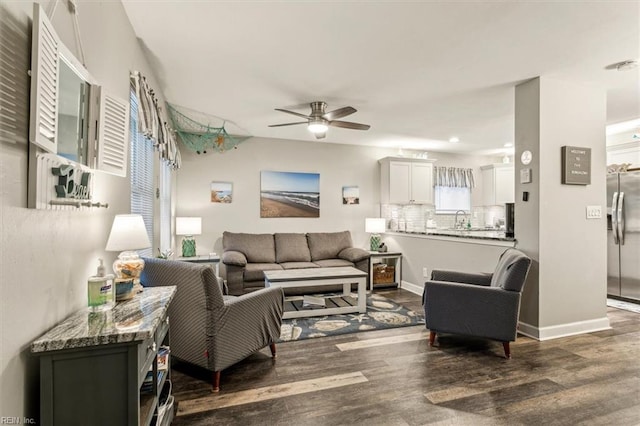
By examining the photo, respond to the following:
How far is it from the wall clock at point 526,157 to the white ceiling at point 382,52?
75cm

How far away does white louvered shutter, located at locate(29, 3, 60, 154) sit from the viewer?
1.09 metres

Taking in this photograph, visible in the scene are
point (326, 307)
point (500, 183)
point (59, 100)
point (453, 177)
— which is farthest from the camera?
point (453, 177)

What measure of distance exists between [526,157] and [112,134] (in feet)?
12.0

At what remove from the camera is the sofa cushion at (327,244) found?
5559 millimetres

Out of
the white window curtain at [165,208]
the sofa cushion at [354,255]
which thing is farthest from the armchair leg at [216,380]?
the sofa cushion at [354,255]

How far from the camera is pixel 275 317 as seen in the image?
2693mm

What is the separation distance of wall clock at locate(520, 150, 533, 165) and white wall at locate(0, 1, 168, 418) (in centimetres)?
374

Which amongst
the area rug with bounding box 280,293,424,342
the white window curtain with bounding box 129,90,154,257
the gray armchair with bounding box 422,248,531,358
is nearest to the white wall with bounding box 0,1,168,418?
the white window curtain with bounding box 129,90,154,257

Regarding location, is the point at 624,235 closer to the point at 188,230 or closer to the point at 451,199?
the point at 451,199

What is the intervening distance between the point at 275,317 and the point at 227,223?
125 inches

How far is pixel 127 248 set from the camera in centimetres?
176

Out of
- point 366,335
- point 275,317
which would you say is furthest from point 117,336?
point 366,335

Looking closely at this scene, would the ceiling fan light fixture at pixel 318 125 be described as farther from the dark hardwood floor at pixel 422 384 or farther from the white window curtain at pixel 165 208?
the dark hardwood floor at pixel 422 384

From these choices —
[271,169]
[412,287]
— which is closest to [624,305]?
[412,287]
